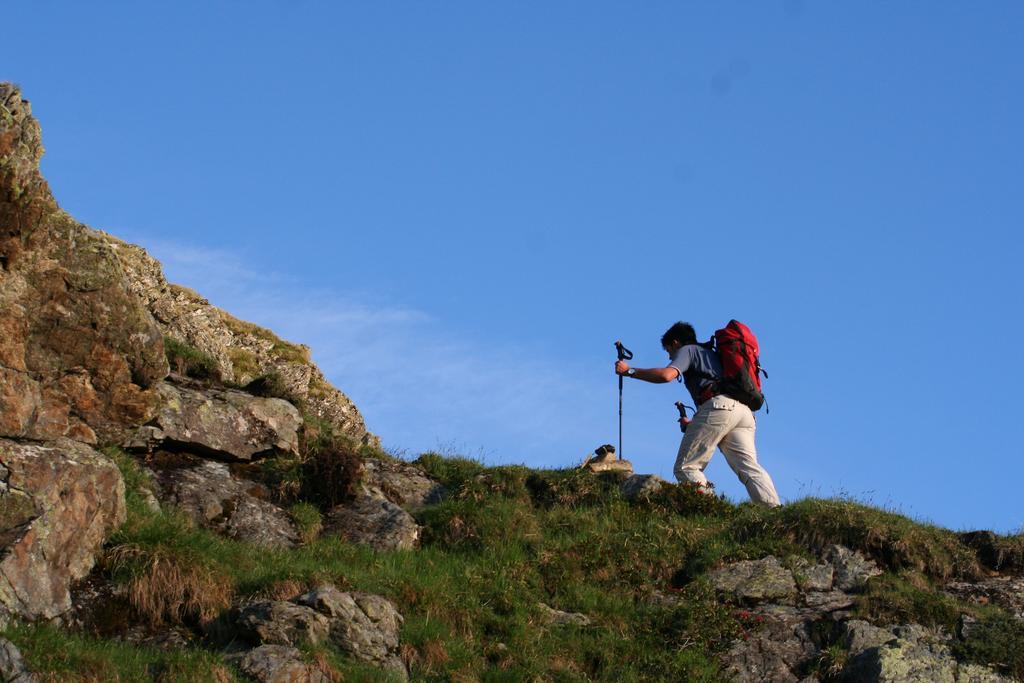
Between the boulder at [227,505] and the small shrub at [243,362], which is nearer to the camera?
the boulder at [227,505]

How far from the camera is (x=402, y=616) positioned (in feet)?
A: 49.8

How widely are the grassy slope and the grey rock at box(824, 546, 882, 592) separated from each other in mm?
226

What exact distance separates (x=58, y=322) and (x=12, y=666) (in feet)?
23.0

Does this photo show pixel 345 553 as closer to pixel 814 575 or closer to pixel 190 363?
pixel 190 363

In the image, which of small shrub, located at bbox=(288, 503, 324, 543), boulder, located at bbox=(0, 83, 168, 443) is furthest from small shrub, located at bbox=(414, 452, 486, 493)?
boulder, located at bbox=(0, 83, 168, 443)

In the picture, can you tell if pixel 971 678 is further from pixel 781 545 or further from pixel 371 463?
pixel 371 463

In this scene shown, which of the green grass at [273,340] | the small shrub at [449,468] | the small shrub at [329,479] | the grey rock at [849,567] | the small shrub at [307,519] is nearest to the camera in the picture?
the grey rock at [849,567]

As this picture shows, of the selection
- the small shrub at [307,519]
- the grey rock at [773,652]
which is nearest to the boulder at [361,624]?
the small shrub at [307,519]

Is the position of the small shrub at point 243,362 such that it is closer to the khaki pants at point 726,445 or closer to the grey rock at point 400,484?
the grey rock at point 400,484

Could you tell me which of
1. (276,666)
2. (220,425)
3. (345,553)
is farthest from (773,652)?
(220,425)

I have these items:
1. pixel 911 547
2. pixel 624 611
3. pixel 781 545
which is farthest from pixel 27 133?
pixel 911 547

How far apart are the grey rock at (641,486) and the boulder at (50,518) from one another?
27.1 feet

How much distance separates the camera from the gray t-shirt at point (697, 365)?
67.4 feet

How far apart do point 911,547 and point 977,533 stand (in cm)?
158
